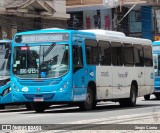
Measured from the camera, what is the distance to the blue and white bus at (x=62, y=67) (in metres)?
21.0

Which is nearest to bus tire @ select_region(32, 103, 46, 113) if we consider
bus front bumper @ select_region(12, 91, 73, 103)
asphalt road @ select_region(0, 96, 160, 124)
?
asphalt road @ select_region(0, 96, 160, 124)

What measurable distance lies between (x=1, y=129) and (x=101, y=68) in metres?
9.02

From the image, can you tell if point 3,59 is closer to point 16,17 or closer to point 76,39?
point 76,39

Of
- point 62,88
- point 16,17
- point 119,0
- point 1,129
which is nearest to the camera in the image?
point 1,129

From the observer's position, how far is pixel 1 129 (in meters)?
14.6

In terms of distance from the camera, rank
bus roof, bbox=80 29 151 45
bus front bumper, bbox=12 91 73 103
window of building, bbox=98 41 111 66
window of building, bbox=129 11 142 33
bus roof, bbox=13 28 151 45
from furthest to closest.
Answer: window of building, bbox=129 11 142 33 < bus roof, bbox=80 29 151 45 < window of building, bbox=98 41 111 66 < bus roof, bbox=13 28 151 45 < bus front bumper, bbox=12 91 73 103

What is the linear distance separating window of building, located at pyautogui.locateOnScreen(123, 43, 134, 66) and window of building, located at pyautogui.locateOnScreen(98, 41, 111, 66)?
152 centimetres

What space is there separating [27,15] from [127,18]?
19.6 meters

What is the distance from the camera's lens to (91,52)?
22203mm

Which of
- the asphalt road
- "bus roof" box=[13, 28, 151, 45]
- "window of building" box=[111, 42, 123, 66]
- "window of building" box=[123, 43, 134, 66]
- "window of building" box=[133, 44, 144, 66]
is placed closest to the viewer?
the asphalt road

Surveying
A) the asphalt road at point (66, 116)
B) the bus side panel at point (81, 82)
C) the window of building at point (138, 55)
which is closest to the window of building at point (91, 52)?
the bus side panel at point (81, 82)

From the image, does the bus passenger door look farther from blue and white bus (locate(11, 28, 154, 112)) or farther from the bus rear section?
the bus rear section

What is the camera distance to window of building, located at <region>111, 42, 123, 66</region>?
24.1m

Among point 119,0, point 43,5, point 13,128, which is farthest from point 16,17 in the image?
point 13,128
